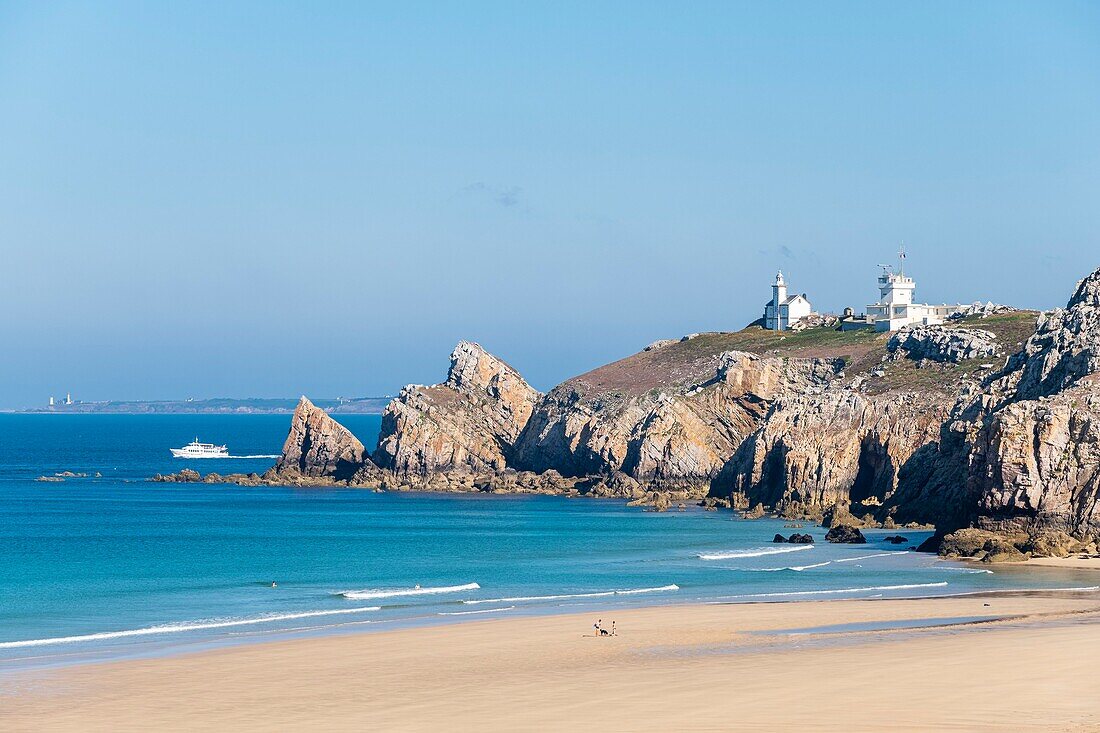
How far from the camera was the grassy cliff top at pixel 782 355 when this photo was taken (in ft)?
347

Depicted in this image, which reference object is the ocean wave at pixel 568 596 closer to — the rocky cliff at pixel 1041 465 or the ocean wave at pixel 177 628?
the ocean wave at pixel 177 628

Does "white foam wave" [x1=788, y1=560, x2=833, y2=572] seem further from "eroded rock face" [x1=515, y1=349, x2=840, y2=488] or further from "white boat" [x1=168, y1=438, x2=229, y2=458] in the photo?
"white boat" [x1=168, y1=438, x2=229, y2=458]

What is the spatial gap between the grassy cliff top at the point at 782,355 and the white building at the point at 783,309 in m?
1.88

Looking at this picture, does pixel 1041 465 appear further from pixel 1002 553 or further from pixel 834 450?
pixel 834 450

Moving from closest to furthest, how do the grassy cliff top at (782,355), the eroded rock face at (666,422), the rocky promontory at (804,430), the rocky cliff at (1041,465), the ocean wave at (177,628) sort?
the ocean wave at (177,628)
the rocky cliff at (1041,465)
the rocky promontory at (804,430)
the eroded rock face at (666,422)
the grassy cliff top at (782,355)

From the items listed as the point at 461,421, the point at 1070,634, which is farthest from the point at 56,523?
the point at 1070,634

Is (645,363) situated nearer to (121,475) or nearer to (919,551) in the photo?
(121,475)

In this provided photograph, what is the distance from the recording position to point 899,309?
134625 millimetres

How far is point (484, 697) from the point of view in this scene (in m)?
29.7

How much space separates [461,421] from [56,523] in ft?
140

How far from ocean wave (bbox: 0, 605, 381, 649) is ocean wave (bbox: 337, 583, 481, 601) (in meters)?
3.04

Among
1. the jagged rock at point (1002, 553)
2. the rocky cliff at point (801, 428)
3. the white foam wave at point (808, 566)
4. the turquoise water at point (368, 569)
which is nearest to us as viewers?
the turquoise water at point (368, 569)

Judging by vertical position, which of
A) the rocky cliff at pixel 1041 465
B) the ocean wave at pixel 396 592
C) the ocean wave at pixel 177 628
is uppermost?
the rocky cliff at pixel 1041 465

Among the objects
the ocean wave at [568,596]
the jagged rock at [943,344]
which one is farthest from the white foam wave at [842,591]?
the jagged rock at [943,344]
